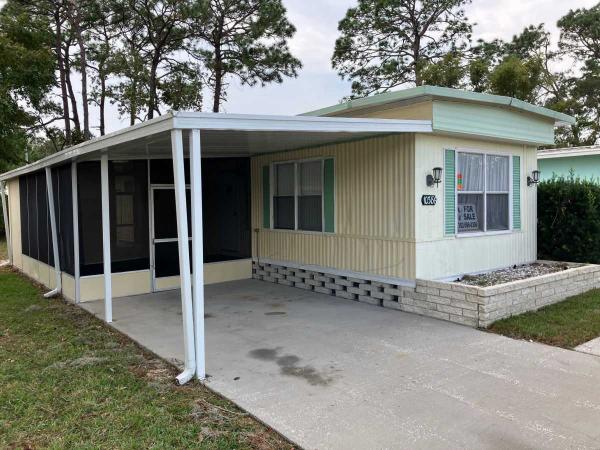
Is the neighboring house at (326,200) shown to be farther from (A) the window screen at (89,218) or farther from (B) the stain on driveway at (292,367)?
(B) the stain on driveway at (292,367)

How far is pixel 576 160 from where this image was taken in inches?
521

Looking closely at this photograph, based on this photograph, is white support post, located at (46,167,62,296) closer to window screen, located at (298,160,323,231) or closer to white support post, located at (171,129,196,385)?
window screen, located at (298,160,323,231)

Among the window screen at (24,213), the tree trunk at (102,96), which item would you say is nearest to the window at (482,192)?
the window screen at (24,213)

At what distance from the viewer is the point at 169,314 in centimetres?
655

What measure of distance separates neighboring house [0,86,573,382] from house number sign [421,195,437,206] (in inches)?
1.0

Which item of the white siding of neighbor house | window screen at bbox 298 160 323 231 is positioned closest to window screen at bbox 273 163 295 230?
window screen at bbox 298 160 323 231

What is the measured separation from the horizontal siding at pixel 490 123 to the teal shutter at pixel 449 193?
42 centimetres

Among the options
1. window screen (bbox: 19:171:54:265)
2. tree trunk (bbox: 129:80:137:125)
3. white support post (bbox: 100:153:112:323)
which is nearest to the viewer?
white support post (bbox: 100:153:112:323)

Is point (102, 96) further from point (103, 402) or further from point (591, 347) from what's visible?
point (591, 347)

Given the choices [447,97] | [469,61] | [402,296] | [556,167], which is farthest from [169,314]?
[469,61]

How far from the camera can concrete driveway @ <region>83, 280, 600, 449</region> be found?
3.21 meters

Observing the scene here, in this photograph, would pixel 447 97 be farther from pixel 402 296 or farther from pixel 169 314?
pixel 169 314

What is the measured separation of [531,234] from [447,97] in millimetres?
3244

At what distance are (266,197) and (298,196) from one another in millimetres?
849
